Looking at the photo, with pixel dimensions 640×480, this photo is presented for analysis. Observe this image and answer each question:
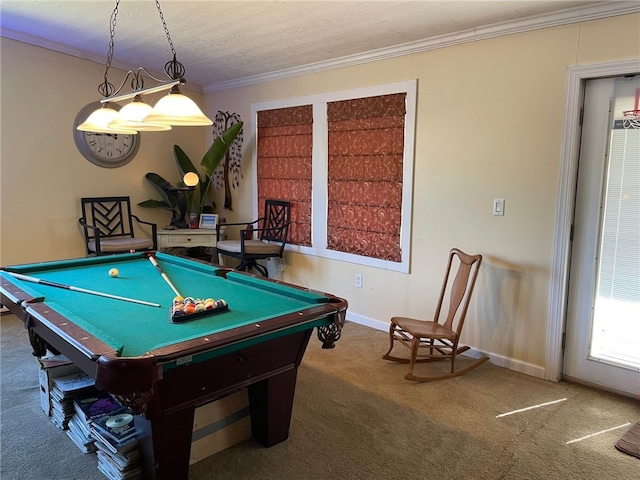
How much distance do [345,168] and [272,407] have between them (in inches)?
100

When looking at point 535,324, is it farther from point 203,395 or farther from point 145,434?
point 145,434

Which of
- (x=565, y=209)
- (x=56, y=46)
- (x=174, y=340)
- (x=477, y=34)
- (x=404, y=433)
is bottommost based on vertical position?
(x=404, y=433)

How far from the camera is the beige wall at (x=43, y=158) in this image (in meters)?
4.16

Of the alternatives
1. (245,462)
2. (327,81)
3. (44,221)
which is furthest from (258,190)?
(245,462)

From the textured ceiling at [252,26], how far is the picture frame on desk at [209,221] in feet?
5.31

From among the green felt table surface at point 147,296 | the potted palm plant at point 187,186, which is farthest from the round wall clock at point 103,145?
the green felt table surface at point 147,296

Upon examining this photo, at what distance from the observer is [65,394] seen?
240 centimetres

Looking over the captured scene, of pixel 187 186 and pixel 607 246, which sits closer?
pixel 607 246

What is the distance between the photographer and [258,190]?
17.0 ft

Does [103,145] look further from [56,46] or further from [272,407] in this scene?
[272,407]

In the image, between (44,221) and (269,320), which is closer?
(269,320)

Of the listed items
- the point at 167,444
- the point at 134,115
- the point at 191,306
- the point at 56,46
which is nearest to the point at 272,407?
the point at 167,444

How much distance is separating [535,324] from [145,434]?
2568 millimetres

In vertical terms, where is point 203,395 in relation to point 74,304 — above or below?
below
